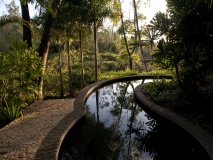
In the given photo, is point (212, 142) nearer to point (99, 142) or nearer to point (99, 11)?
point (99, 142)

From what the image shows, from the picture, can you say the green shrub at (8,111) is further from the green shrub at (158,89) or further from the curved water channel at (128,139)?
the green shrub at (158,89)

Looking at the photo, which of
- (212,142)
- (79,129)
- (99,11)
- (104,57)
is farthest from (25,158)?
(104,57)

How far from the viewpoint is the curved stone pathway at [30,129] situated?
11.9 ft

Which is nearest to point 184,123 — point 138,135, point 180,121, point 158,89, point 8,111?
point 180,121

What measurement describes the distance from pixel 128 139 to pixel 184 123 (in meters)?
1.38

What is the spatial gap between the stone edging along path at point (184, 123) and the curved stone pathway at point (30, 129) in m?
2.52

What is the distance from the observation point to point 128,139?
472 cm

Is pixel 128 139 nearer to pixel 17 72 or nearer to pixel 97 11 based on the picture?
pixel 17 72

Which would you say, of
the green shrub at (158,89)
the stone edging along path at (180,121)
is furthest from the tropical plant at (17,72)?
the green shrub at (158,89)

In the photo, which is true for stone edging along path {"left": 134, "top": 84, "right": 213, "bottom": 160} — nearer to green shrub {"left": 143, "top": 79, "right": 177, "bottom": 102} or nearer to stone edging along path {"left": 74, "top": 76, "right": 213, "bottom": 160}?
stone edging along path {"left": 74, "top": 76, "right": 213, "bottom": 160}

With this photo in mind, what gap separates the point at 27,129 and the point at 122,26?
15468 mm

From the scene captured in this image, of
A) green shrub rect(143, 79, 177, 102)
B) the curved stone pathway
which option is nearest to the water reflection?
green shrub rect(143, 79, 177, 102)

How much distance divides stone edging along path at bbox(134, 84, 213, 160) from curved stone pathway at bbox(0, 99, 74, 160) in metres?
2.52

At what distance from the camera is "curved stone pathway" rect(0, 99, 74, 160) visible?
3.63 meters
